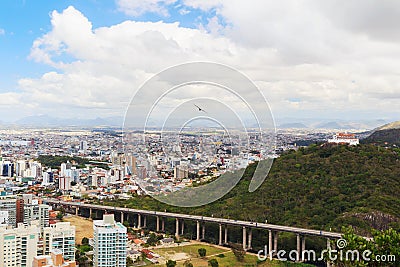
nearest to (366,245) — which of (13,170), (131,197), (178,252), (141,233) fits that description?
(178,252)

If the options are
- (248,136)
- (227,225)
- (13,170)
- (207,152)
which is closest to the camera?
(248,136)

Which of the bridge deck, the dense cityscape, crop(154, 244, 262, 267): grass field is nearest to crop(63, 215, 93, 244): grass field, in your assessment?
the dense cityscape

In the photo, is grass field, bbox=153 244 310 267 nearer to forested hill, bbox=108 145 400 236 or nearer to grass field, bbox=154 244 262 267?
grass field, bbox=154 244 262 267

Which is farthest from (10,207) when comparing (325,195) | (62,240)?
(325,195)

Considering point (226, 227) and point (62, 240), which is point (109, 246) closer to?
point (62, 240)

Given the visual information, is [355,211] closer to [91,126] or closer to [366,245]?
[366,245]

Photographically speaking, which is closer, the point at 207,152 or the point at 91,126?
the point at 207,152
